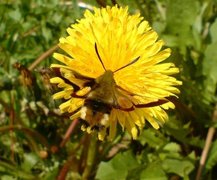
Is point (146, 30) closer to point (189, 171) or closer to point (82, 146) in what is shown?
point (189, 171)

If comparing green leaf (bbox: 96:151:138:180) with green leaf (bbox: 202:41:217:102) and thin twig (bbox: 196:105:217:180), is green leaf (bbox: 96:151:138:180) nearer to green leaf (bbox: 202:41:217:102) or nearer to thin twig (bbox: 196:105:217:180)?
thin twig (bbox: 196:105:217:180)

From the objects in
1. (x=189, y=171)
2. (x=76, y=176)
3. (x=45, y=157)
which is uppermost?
(x=45, y=157)

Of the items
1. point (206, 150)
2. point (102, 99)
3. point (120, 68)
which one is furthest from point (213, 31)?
point (102, 99)

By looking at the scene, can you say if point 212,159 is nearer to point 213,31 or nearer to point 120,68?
point 213,31

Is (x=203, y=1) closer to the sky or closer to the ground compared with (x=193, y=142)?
closer to the sky

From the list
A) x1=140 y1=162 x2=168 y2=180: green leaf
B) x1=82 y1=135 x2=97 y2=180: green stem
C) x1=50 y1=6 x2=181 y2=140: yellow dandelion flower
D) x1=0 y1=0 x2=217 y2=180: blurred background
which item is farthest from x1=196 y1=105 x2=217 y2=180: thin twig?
x1=50 y1=6 x2=181 y2=140: yellow dandelion flower

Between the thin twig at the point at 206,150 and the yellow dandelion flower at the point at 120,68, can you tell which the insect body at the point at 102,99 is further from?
the thin twig at the point at 206,150

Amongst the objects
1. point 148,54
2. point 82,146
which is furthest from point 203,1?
point 148,54

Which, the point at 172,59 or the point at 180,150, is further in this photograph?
the point at 180,150
